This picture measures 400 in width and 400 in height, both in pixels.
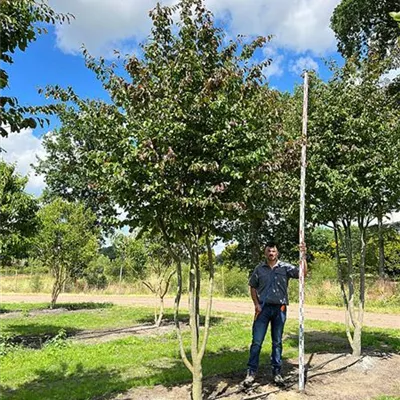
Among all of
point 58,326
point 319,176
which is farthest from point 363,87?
point 58,326

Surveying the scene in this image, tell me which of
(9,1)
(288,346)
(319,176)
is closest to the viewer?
(9,1)

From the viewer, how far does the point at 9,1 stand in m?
2.99

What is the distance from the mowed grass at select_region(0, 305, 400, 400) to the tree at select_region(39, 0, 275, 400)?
1833 mm

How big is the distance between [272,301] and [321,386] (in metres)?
1.27

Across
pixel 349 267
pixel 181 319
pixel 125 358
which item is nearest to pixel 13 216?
pixel 181 319

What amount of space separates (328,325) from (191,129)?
9.58 metres

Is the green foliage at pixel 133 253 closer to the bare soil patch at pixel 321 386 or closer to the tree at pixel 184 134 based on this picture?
the bare soil patch at pixel 321 386

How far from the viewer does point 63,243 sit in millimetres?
18516

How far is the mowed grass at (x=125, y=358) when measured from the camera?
6141 millimetres

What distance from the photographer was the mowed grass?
614 centimetres

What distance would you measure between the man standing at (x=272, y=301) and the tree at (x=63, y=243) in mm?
13410

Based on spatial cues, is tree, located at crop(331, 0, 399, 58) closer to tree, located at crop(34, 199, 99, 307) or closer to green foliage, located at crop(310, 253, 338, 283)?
green foliage, located at crop(310, 253, 338, 283)

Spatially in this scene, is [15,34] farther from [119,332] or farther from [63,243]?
[63,243]

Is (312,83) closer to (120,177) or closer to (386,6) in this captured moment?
(120,177)
